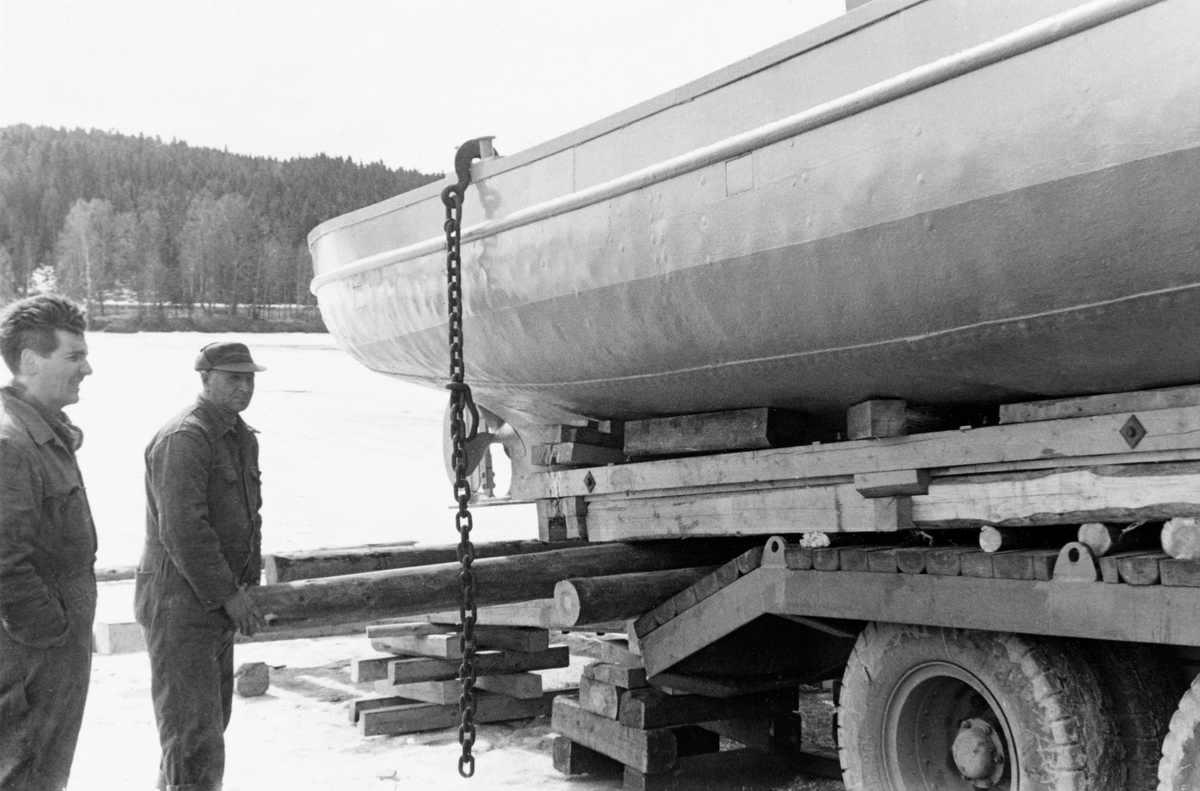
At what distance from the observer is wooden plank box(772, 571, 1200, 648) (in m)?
2.88

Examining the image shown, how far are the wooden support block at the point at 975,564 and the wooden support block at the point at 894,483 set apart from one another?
267mm

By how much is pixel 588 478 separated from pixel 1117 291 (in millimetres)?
2525

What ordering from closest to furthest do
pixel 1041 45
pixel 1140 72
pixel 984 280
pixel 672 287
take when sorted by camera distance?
pixel 1140 72 < pixel 1041 45 < pixel 984 280 < pixel 672 287

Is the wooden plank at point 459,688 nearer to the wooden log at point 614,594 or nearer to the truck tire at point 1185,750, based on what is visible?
the wooden log at point 614,594

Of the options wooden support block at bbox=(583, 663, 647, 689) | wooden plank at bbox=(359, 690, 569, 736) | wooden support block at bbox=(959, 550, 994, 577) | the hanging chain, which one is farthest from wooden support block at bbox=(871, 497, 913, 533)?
wooden plank at bbox=(359, 690, 569, 736)

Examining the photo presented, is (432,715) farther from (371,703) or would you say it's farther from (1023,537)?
(1023,537)

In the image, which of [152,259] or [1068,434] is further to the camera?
[152,259]

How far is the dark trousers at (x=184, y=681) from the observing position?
3.66m

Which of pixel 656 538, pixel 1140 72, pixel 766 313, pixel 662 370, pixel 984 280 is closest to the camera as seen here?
pixel 1140 72

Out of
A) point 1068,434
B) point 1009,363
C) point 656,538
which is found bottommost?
point 656,538

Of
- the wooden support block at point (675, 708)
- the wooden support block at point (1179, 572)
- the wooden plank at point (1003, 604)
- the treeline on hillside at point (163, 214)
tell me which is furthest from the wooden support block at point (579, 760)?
the treeline on hillside at point (163, 214)

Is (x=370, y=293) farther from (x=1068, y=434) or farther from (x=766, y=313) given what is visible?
(x=1068, y=434)

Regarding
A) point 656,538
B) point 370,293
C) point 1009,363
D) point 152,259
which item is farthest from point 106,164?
point 1009,363

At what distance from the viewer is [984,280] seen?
3.18 metres
